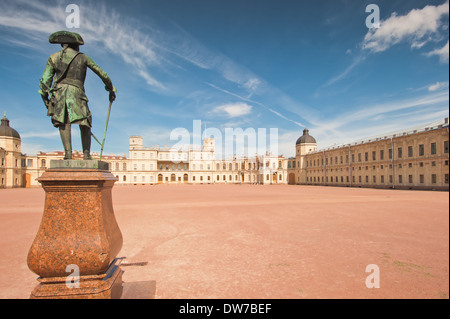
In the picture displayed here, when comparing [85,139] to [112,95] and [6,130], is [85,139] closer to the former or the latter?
[112,95]

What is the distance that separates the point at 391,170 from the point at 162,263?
42843 millimetres

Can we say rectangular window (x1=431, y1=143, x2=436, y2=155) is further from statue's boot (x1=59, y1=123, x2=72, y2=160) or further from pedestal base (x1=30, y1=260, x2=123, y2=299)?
statue's boot (x1=59, y1=123, x2=72, y2=160)

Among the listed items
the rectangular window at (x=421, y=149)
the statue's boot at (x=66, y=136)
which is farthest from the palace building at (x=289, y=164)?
the statue's boot at (x=66, y=136)

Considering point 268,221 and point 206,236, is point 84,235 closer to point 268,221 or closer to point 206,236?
point 206,236

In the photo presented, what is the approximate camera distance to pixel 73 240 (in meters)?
3.04

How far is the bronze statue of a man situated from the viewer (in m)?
3.44

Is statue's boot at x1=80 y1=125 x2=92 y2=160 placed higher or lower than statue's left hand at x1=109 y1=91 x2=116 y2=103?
lower

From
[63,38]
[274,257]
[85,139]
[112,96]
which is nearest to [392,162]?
[274,257]

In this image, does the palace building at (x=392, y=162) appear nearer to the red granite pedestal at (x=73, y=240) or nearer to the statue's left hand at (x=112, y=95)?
the statue's left hand at (x=112, y=95)

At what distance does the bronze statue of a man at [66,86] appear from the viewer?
3.44 metres

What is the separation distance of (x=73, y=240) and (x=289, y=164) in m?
70.3

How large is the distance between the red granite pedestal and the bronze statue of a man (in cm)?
66

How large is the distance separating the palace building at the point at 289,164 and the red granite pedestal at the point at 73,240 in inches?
939

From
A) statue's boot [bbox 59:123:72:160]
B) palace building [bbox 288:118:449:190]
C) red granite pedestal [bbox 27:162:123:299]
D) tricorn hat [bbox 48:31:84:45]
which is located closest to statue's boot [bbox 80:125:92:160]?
statue's boot [bbox 59:123:72:160]
